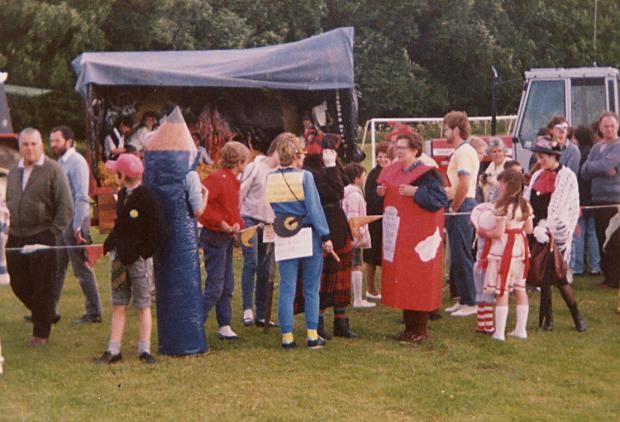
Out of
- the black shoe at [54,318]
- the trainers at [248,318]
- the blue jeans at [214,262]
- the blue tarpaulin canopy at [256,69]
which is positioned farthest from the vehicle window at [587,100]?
the black shoe at [54,318]

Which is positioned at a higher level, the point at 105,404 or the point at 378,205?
the point at 378,205

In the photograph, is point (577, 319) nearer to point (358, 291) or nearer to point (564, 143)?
point (358, 291)

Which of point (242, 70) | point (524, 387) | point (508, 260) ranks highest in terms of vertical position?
point (242, 70)

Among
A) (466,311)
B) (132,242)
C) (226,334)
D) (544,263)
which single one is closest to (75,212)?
(132,242)

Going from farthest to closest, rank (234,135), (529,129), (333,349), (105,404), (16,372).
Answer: (234,135)
(529,129)
(333,349)
(16,372)
(105,404)

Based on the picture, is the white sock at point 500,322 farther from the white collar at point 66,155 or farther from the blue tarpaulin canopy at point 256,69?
the blue tarpaulin canopy at point 256,69

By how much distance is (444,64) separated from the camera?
148 feet

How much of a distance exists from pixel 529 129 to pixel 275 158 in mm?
7132

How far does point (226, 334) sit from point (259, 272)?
0.82m

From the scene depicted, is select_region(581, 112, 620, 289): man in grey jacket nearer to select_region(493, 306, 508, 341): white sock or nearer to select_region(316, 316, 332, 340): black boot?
select_region(493, 306, 508, 341): white sock

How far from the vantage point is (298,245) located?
7570mm

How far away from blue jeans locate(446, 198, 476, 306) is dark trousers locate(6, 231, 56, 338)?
360cm

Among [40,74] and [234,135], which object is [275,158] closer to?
[234,135]

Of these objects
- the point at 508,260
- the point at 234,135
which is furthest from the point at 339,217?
the point at 234,135
